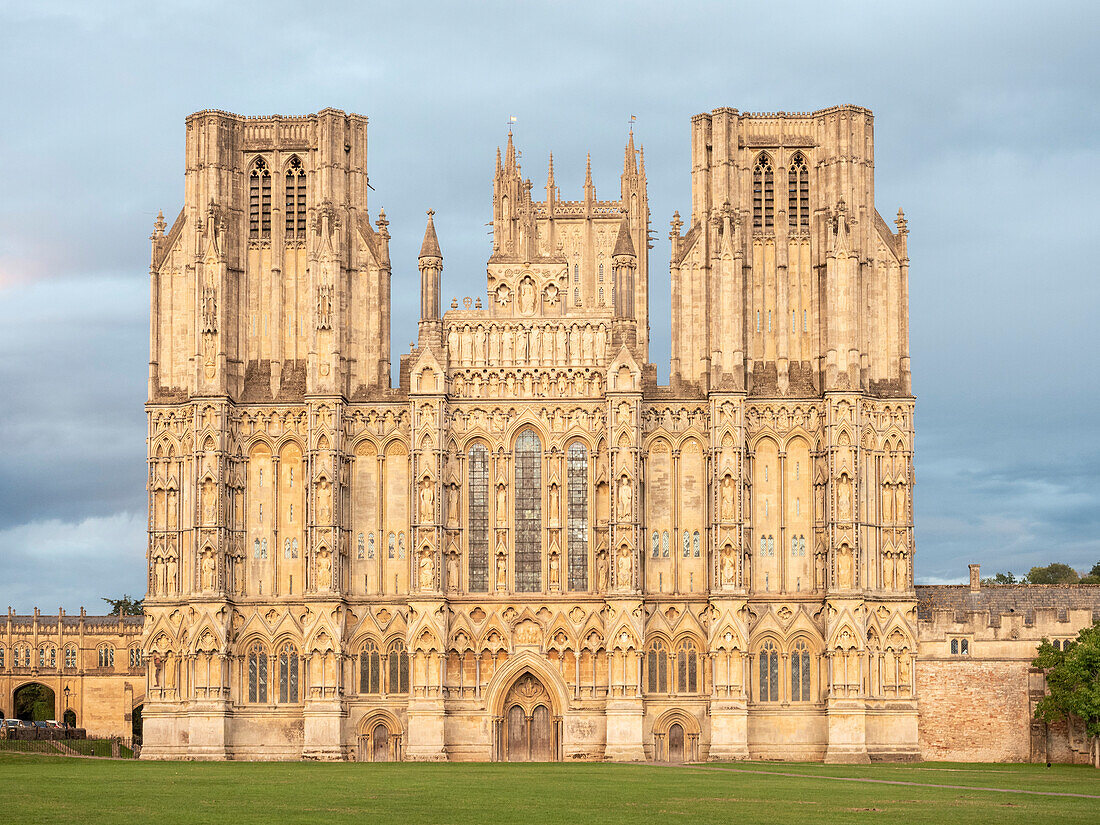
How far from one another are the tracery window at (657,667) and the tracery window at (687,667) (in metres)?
0.58

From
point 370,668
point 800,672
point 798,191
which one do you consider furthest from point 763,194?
point 370,668

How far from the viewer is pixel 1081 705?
79000 millimetres

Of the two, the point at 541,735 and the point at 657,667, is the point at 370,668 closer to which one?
the point at 541,735

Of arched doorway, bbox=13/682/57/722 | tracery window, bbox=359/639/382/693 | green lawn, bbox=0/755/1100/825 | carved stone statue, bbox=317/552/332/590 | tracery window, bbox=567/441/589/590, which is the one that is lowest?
arched doorway, bbox=13/682/57/722

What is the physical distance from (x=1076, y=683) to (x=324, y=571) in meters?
35.5

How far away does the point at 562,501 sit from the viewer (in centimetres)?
8738

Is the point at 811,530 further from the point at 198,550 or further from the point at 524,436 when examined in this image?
the point at 198,550

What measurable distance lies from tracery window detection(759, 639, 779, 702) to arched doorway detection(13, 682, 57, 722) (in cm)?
6518

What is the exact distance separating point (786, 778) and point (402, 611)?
2694 cm

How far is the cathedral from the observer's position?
280ft

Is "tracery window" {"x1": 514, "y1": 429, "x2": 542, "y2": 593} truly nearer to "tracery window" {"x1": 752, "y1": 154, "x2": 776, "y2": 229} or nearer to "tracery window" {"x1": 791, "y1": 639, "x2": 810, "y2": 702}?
"tracery window" {"x1": 791, "y1": 639, "x2": 810, "y2": 702}

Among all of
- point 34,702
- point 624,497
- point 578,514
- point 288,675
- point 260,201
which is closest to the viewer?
point 624,497

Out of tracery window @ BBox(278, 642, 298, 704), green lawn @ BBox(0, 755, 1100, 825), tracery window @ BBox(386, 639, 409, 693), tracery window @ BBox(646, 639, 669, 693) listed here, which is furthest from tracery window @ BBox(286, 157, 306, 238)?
green lawn @ BBox(0, 755, 1100, 825)

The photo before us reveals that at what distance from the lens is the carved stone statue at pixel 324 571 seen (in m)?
86.1
